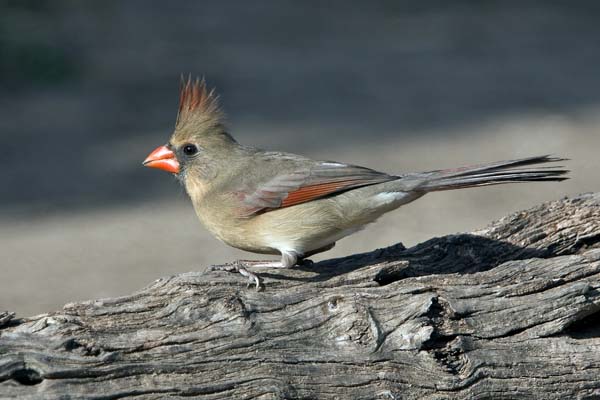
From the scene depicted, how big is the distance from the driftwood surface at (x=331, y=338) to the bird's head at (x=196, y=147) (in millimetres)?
782

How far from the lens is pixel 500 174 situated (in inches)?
143

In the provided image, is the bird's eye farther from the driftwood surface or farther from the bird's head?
the driftwood surface

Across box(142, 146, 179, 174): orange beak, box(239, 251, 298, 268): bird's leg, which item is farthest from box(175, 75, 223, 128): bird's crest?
box(239, 251, 298, 268): bird's leg

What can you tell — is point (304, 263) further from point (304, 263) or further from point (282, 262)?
point (282, 262)

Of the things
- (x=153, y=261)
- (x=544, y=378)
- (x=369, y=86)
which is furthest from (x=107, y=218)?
(x=544, y=378)

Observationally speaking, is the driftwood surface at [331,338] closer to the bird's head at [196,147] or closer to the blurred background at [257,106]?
the bird's head at [196,147]

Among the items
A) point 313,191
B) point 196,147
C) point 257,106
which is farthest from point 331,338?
point 257,106

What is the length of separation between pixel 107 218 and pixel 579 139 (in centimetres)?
380

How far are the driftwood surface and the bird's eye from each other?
844mm

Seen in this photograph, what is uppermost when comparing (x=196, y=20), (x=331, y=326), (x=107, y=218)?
(x=196, y=20)

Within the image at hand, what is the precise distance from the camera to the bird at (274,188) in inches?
154

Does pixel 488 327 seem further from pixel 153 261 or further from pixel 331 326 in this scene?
pixel 153 261

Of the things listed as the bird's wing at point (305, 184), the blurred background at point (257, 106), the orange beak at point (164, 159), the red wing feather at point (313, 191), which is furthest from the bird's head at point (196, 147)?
the blurred background at point (257, 106)

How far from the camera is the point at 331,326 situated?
3297mm
